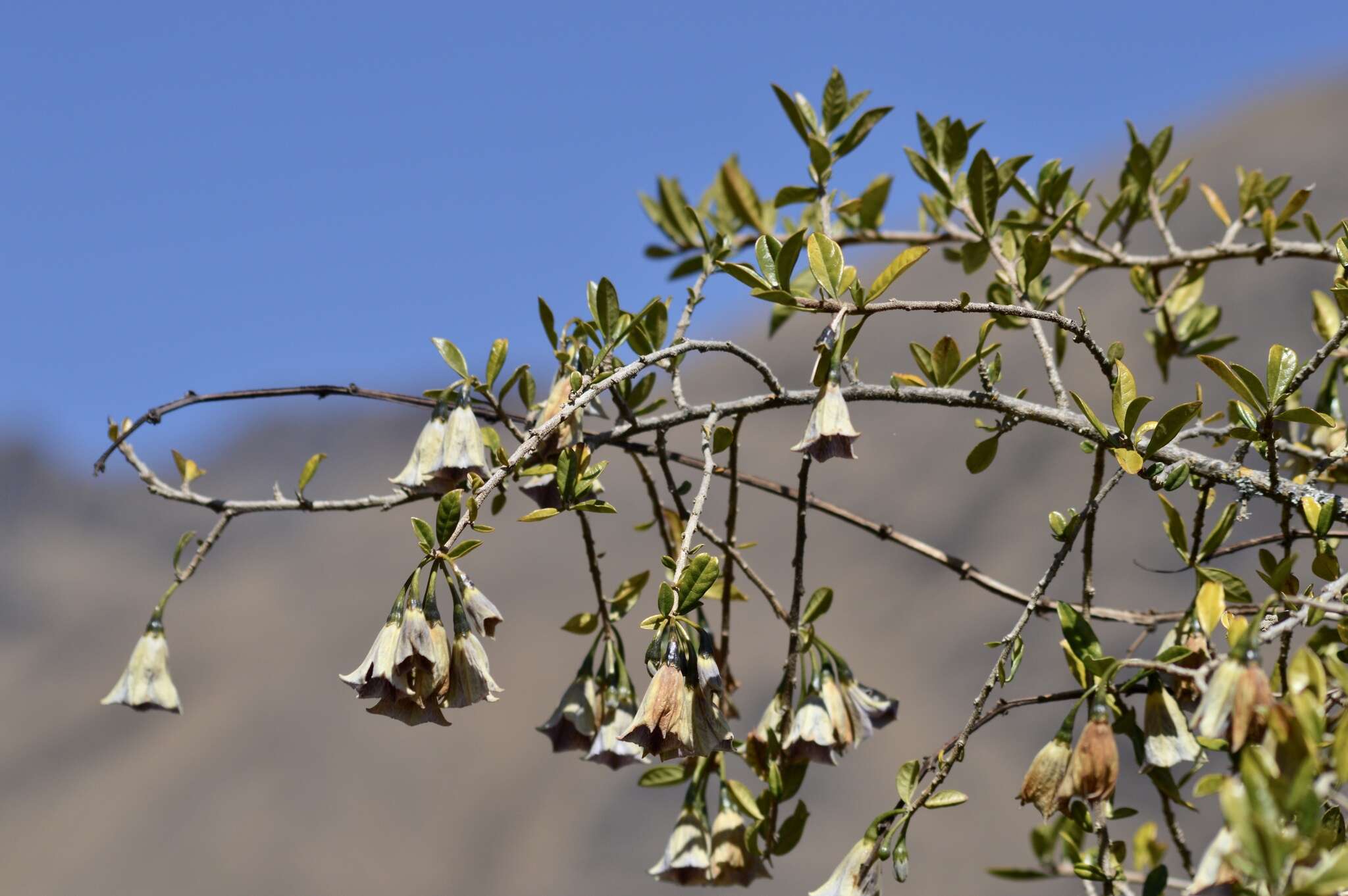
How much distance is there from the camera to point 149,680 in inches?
63.0

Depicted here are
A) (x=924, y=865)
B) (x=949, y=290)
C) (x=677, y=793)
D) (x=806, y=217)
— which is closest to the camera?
(x=806, y=217)

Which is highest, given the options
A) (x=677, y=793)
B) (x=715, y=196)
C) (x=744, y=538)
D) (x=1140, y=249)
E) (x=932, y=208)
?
(x=1140, y=249)

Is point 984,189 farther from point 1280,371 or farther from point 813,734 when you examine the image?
point 813,734

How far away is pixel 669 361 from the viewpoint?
4.58 ft

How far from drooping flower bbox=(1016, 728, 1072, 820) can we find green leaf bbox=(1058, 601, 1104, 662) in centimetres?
14

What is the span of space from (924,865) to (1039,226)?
40.7ft

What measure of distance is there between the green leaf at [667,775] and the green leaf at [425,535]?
733mm

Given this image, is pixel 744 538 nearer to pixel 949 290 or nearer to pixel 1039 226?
pixel 949 290

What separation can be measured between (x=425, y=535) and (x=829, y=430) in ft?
1.45

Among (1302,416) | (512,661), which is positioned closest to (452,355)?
(1302,416)

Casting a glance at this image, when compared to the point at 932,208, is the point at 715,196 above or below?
above

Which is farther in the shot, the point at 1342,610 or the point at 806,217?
the point at 806,217

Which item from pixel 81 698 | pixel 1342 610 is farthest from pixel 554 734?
pixel 81 698

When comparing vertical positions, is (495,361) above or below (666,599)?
above
